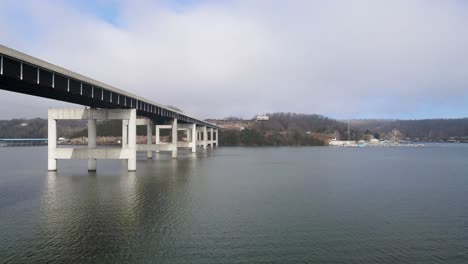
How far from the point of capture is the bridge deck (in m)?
29.7

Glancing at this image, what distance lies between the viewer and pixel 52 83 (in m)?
36.9

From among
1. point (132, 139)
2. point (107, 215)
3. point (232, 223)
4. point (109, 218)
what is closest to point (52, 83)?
point (107, 215)

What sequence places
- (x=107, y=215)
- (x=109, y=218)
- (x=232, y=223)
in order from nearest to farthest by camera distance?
(x=232, y=223) → (x=109, y=218) → (x=107, y=215)

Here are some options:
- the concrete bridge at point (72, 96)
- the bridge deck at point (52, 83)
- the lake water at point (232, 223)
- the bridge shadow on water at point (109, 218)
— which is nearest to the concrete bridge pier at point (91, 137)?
the concrete bridge at point (72, 96)

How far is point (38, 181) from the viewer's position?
46.7 m

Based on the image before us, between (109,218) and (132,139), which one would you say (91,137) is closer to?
(132,139)

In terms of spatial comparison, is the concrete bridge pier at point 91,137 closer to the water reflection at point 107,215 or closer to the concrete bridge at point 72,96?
the concrete bridge at point 72,96

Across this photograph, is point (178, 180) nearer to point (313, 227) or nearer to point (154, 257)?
point (313, 227)

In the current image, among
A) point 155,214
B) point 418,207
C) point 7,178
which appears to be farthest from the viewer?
point 7,178

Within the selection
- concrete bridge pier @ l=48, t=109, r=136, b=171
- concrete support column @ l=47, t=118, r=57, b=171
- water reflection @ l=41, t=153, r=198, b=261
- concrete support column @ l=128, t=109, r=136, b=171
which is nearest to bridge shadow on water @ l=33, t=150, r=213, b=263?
water reflection @ l=41, t=153, r=198, b=261

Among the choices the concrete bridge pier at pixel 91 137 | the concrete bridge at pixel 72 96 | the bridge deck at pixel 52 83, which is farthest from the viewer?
the concrete bridge pier at pixel 91 137

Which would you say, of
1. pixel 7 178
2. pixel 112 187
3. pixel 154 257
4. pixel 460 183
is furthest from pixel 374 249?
pixel 7 178

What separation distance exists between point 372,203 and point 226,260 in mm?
18419

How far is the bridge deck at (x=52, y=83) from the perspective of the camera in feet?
97.4
